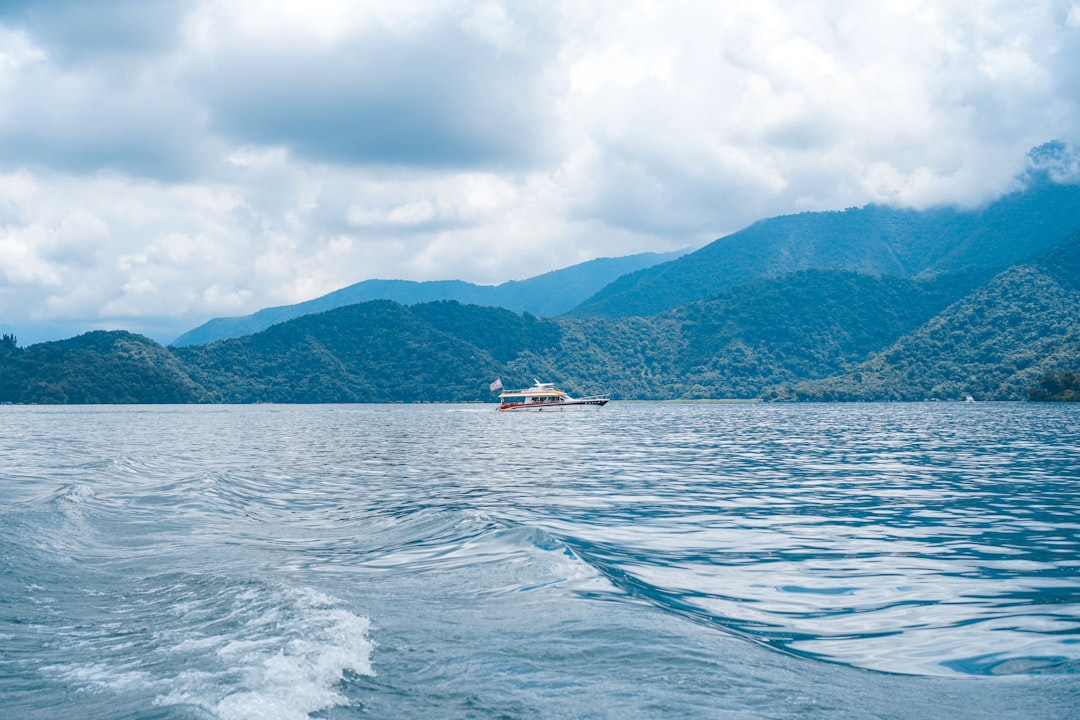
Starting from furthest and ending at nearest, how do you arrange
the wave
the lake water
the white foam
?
the lake water, the wave, the white foam

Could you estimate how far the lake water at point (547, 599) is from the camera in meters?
8.20

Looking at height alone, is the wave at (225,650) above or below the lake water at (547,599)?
above

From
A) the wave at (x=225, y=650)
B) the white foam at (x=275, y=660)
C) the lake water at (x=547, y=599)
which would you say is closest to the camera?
the white foam at (x=275, y=660)

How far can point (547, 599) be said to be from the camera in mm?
12320

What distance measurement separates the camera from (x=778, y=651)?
32.0 ft

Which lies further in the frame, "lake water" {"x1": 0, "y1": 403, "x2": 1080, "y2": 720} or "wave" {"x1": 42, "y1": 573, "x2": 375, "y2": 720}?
"lake water" {"x1": 0, "y1": 403, "x2": 1080, "y2": 720}

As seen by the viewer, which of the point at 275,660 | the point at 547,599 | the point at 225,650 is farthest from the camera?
the point at 547,599

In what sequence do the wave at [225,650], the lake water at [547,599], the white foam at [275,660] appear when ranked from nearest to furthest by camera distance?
the white foam at [275,660] < the wave at [225,650] < the lake water at [547,599]

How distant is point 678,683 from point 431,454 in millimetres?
39329

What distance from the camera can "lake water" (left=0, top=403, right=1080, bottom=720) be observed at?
8203 mm

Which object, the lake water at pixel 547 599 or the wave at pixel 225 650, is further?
the lake water at pixel 547 599

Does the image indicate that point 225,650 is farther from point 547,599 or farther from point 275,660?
point 547,599

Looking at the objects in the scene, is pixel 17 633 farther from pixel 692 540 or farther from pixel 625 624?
pixel 692 540

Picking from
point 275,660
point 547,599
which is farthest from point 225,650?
point 547,599
